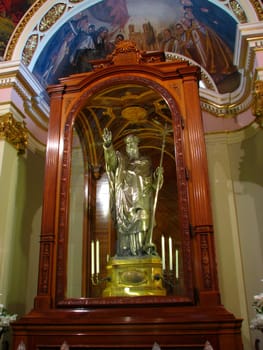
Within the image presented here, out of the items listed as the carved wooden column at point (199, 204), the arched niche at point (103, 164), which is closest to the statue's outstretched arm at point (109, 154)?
the arched niche at point (103, 164)

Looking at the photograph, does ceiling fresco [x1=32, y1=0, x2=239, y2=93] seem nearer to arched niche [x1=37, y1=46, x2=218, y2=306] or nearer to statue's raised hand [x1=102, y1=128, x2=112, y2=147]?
arched niche [x1=37, y1=46, x2=218, y2=306]

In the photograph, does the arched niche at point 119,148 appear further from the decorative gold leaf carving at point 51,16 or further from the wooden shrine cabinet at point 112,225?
the decorative gold leaf carving at point 51,16

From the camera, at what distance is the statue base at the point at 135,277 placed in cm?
438

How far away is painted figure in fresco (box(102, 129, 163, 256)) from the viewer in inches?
188

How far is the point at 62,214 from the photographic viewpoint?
4539mm

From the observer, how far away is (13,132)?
223 inches

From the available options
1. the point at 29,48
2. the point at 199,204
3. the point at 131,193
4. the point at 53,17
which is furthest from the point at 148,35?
the point at 199,204

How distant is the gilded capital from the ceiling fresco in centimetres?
110

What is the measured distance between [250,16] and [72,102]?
285 centimetres

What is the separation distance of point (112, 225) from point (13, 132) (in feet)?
6.46

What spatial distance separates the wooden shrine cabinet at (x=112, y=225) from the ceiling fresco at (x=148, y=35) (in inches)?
65.7

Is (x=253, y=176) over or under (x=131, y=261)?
over

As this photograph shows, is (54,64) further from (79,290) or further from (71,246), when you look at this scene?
(79,290)

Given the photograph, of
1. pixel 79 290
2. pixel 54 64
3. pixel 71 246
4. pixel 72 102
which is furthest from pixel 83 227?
pixel 54 64
